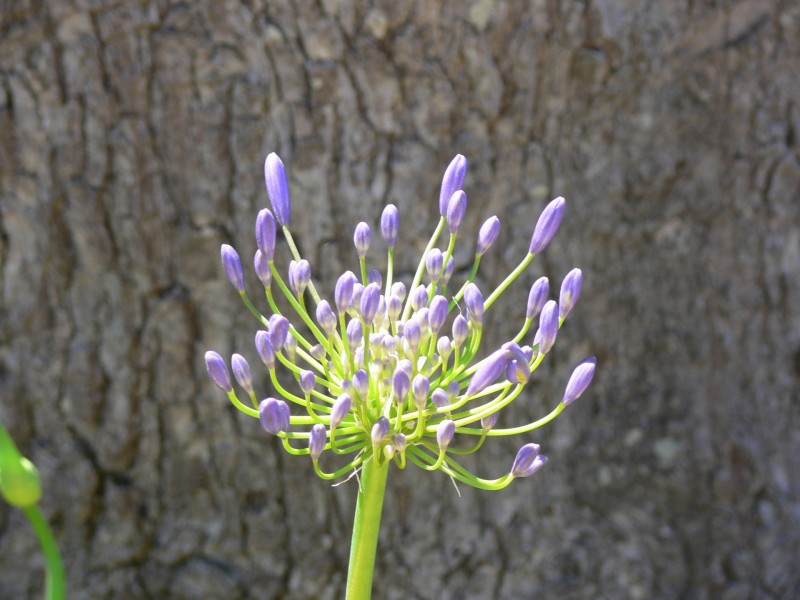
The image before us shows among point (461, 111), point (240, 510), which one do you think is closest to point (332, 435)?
point (461, 111)

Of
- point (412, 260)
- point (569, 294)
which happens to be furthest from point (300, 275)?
point (412, 260)

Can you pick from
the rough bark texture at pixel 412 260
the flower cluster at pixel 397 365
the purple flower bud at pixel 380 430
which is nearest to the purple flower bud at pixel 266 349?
the flower cluster at pixel 397 365

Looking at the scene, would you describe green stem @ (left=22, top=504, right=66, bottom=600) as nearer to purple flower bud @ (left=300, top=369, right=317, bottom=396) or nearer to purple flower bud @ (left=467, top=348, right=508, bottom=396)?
purple flower bud @ (left=300, top=369, right=317, bottom=396)

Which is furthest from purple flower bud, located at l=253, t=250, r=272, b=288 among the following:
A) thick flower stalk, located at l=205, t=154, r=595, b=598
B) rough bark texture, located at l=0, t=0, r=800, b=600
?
rough bark texture, located at l=0, t=0, r=800, b=600

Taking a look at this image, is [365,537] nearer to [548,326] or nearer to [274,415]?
[274,415]

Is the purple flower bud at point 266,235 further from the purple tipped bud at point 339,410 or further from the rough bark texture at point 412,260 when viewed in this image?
the rough bark texture at point 412,260
